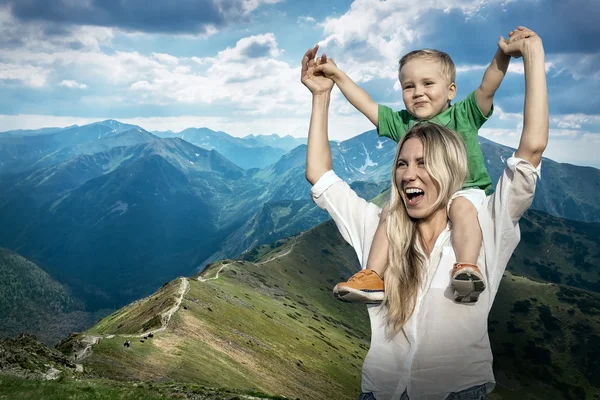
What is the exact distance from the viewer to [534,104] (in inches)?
162

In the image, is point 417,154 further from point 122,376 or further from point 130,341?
point 130,341

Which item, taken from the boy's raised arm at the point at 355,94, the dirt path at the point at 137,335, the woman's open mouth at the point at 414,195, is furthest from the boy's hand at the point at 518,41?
the dirt path at the point at 137,335

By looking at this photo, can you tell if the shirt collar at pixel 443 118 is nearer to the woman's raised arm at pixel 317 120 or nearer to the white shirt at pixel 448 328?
the woman's raised arm at pixel 317 120

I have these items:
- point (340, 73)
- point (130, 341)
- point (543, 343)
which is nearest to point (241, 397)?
point (130, 341)

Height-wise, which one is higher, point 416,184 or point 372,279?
point 416,184

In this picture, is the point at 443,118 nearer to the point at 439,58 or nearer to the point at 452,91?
the point at 452,91

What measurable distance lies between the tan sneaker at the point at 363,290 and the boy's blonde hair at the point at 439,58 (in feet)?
9.64

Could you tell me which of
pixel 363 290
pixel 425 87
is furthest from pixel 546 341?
pixel 363 290

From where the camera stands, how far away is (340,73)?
6.21 meters

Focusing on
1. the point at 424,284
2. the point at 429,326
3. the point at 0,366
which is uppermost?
the point at 424,284

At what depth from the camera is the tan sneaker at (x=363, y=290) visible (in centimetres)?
449

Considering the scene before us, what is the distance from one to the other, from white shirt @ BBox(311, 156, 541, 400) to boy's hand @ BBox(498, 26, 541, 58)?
45.9 inches

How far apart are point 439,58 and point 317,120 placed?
69.9 inches

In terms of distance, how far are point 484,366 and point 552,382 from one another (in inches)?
6435
